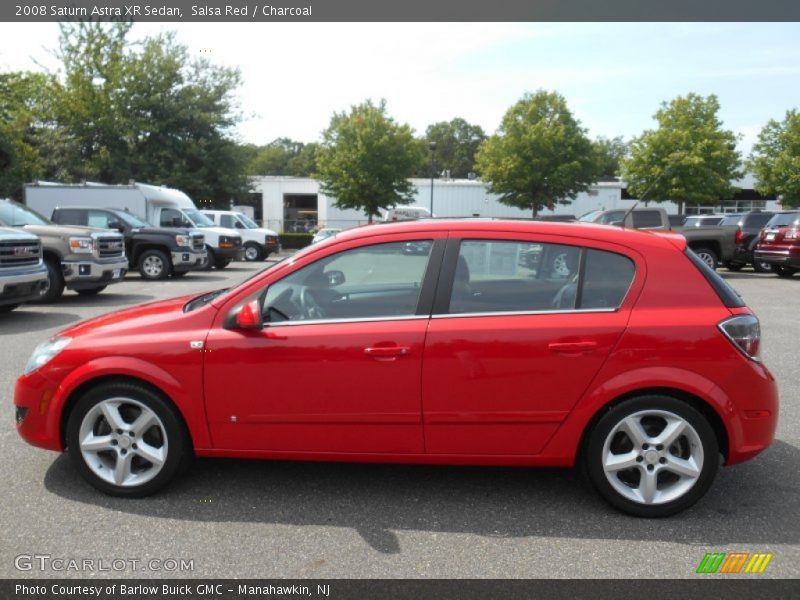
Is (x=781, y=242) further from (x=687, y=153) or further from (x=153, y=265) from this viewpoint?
(x=687, y=153)

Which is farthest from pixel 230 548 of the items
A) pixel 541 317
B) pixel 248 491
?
pixel 541 317

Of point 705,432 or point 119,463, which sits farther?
point 119,463

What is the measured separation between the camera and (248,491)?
4105 millimetres

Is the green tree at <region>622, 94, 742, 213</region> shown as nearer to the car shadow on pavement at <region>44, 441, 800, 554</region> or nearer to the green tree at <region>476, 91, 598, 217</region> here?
the green tree at <region>476, 91, 598, 217</region>

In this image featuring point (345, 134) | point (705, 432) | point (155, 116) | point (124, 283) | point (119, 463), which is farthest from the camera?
point (345, 134)

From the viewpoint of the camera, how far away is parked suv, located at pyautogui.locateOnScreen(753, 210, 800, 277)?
18156 mm

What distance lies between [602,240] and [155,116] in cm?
3793

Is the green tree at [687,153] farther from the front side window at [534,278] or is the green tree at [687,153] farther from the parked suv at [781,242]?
the front side window at [534,278]

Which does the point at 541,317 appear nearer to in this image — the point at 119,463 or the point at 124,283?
the point at 119,463

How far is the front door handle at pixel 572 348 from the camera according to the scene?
368 centimetres

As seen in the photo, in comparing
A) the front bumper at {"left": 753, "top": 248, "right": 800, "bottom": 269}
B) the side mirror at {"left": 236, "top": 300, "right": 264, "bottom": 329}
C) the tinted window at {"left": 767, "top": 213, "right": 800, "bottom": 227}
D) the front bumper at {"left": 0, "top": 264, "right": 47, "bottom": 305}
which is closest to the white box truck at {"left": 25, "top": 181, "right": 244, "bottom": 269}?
the front bumper at {"left": 0, "top": 264, "right": 47, "bottom": 305}

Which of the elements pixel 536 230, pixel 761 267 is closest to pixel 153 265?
pixel 536 230

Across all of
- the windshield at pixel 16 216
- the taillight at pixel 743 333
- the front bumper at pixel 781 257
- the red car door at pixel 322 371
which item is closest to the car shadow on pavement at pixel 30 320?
the windshield at pixel 16 216

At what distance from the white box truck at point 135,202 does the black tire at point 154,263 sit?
3159mm
